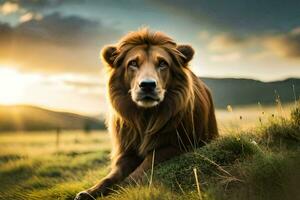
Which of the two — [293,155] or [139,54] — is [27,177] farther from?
[293,155]

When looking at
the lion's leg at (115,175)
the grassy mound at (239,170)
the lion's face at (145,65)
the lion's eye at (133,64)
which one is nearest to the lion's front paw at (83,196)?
the lion's leg at (115,175)

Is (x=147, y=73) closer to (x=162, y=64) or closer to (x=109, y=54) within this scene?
(x=162, y=64)

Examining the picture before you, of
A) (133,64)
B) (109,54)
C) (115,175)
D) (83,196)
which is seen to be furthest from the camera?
(109,54)

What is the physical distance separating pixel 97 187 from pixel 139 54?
212cm

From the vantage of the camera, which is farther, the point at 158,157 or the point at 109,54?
the point at 109,54

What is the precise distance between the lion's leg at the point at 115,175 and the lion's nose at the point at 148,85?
1.40 metres

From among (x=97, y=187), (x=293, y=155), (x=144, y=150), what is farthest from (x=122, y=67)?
(x=293, y=155)

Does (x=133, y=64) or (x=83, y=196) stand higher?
(x=133, y=64)

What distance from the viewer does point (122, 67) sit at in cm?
1044

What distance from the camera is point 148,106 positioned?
9.70m

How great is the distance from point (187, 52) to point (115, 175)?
7.67 feet

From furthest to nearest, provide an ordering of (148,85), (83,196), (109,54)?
1. (109,54)
2. (148,85)
3. (83,196)

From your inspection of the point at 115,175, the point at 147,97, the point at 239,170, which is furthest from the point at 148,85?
the point at 239,170

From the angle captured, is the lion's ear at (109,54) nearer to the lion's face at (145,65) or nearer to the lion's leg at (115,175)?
the lion's face at (145,65)
